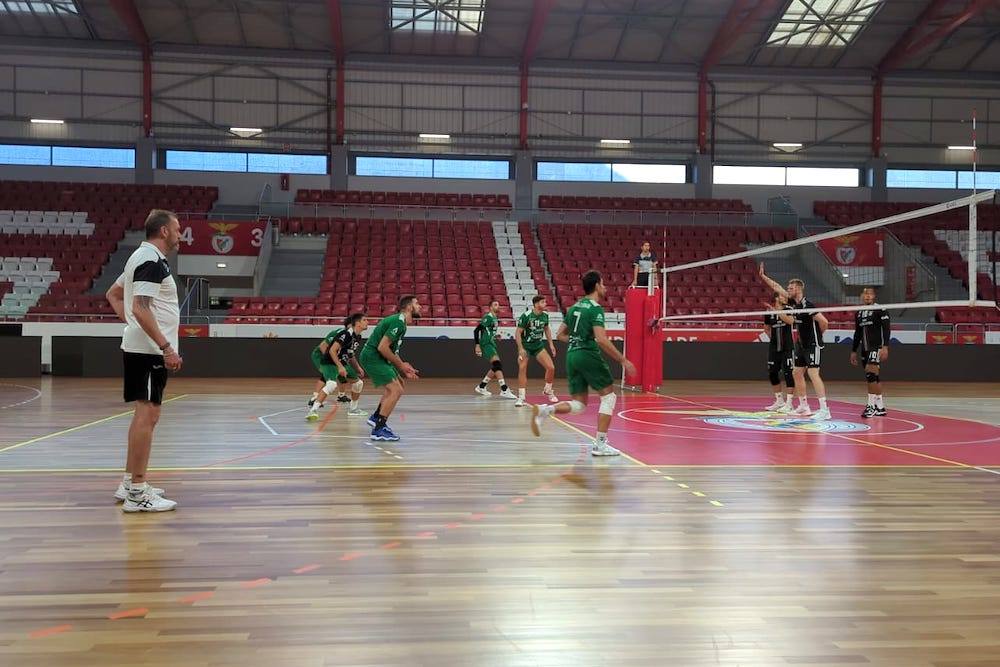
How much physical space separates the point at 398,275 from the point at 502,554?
20.4 meters

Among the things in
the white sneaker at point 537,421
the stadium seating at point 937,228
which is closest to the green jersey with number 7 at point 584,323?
the white sneaker at point 537,421

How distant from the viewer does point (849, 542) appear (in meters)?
4.36

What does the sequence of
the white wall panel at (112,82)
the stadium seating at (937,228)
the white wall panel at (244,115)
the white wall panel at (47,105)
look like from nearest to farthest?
the stadium seating at (937,228), the white wall panel at (47,105), the white wall panel at (112,82), the white wall panel at (244,115)

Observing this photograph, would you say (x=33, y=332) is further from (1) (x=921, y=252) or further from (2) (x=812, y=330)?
(1) (x=921, y=252)

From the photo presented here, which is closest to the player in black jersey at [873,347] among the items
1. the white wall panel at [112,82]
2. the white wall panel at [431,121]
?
the white wall panel at [431,121]

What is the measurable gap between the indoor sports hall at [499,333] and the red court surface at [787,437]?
93 mm

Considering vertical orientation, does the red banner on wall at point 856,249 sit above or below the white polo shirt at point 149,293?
above

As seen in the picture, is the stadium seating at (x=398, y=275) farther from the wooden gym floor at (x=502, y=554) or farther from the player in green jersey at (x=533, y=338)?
the wooden gym floor at (x=502, y=554)

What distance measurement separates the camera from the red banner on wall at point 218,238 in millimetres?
23797

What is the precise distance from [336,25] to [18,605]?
81.1 feet

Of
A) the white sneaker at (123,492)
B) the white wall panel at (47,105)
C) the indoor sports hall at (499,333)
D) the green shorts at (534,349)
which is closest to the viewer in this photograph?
the indoor sports hall at (499,333)

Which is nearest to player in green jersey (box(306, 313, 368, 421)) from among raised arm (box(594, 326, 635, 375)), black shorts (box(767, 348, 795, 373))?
raised arm (box(594, 326, 635, 375))

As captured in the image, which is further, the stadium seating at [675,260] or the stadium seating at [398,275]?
the stadium seating at [675,260]

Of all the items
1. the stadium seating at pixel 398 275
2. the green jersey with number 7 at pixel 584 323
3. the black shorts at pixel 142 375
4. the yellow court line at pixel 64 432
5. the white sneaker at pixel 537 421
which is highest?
the stadium seating at pixel 398 275
